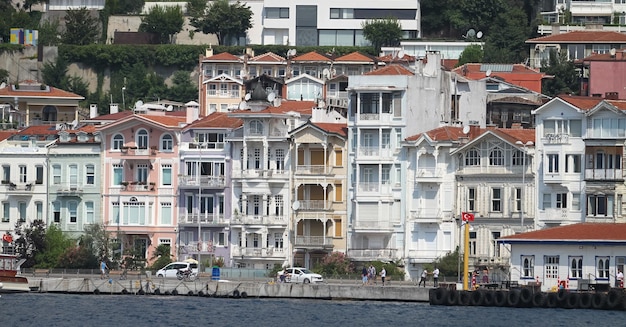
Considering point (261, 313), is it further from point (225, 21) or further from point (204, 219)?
point (225, 21)

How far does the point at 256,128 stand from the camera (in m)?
119

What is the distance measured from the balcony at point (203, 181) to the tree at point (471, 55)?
3314cm

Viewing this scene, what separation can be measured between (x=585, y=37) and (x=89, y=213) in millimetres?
38563

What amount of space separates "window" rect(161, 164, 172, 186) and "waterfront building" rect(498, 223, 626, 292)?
22.9 meters

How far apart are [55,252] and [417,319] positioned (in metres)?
29.9

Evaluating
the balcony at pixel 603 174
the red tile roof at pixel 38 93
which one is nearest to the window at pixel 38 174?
the red tile roof at pixel 38 93

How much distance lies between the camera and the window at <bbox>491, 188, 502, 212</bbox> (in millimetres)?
112375

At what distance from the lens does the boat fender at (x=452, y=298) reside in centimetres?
10125

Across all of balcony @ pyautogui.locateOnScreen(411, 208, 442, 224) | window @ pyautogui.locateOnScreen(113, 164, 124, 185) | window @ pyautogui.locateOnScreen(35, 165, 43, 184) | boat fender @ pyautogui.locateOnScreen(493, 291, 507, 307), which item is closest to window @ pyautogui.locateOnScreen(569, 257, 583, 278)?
boat fender @ pyautogui.locateOnScreen(493, 291, 507, 307)

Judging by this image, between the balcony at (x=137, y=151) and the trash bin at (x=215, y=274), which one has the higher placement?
the balcony at (x=137, y=151)

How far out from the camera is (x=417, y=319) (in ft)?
314

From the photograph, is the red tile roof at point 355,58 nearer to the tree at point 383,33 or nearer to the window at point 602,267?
the tree at point 383,33

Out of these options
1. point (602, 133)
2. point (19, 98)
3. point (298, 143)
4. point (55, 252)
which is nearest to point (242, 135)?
point (298, 143)

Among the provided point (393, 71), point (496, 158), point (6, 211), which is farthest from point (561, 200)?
point (6, 211)
